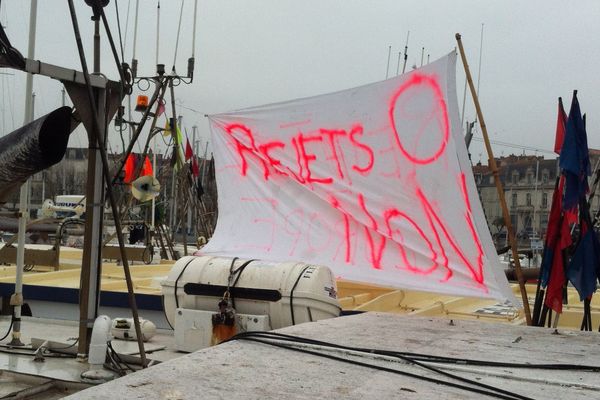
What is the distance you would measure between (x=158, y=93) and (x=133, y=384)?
8.33m

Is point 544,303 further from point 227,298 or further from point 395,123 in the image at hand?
point 227,298

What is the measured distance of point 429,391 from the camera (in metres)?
2.83

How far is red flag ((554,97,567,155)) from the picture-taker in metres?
6.00

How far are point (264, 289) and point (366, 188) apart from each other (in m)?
1.19

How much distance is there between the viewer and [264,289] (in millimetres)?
5609

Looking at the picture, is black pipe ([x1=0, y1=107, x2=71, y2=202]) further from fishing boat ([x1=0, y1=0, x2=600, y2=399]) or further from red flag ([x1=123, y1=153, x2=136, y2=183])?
red flag ([x1=123, y1=153, x2=136, y2=183])

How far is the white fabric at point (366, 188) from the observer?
5.25m

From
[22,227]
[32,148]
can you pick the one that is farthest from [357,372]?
[22,227]

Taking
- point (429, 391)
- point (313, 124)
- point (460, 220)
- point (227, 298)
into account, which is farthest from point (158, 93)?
point (429, 391)

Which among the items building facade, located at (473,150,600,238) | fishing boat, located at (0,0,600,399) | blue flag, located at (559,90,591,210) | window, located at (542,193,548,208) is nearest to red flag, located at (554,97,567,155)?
blue flag, located at (559,90,591,210)

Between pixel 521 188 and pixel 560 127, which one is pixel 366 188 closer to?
pixel 560 127

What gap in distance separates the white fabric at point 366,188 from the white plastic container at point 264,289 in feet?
0.82

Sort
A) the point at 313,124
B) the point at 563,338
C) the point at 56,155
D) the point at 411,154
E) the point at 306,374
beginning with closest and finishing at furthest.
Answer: the point at 306,374, the point at 56,155, the point at 563,338, the point at 411,154, the point at 313,124

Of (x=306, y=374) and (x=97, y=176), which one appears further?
(x=97, y=176)
